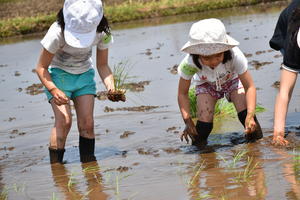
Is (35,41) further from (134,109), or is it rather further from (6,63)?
(134,109)

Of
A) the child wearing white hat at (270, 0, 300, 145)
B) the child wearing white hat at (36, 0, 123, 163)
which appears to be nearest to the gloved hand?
the child wearing white hat at (36, 0, 123, 163)

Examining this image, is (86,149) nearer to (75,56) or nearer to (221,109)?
(75,56)

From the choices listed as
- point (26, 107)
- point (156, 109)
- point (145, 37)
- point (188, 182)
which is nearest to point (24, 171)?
point (188, 182)

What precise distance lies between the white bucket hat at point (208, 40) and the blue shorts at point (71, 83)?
99cm

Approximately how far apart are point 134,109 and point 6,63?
718 centimetres

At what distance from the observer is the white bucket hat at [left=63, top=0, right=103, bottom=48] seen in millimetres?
5102

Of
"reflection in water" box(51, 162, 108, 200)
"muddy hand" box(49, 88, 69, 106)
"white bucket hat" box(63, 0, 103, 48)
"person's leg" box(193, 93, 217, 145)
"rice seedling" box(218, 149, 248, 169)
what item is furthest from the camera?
"person's leg" box(193, 93, 217, 145)

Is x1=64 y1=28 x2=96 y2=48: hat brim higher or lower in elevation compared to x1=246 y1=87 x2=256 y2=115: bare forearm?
higher

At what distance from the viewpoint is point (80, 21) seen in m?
5.10

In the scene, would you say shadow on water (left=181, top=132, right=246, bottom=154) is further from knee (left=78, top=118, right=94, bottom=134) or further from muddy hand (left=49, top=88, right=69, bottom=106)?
muddy hand (left=49, top=88, right=69, bottom=106)

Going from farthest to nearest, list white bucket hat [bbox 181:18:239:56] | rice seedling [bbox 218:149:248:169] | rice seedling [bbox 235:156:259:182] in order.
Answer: white bucket hat [bbox 181:18:239:56]
rice seedling [bbox 218:149:248:169]
rice seedling [bbox 235:156:259:182]

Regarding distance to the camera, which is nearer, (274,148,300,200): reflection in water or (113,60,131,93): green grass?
(274,148,300,200): reflection in water

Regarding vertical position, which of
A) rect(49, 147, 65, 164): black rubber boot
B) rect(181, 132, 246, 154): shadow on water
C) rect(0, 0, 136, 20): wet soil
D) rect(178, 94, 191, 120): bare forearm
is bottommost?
rect(0, 0, 136, 20): wet soil

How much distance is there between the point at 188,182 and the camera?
4344 mm
